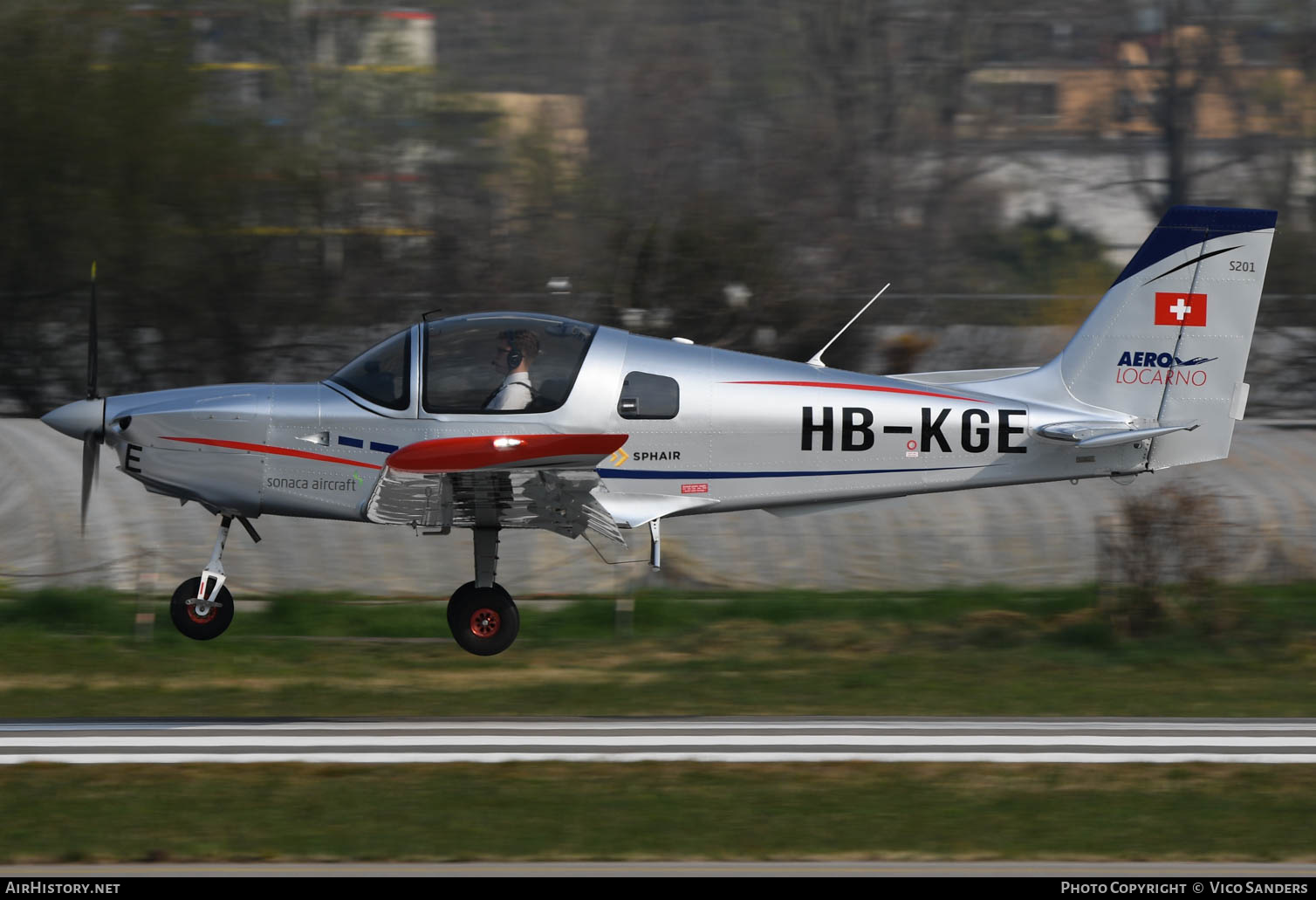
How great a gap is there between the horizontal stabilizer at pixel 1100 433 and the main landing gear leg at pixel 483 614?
372 cm

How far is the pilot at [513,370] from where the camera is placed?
353 inches

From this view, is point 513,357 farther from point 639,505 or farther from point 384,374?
point 639,505

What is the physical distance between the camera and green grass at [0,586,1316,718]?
10180mm

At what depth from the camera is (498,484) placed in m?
8.77

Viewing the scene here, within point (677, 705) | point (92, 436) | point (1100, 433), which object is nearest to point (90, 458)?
point (92, 436)

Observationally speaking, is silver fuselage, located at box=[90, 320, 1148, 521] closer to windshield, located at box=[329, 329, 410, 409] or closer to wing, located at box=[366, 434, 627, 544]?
windshield, located at box=[329, 329, 410, 409]

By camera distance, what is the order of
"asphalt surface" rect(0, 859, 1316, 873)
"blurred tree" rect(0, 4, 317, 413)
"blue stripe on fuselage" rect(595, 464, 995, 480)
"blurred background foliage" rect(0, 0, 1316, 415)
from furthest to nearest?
1. "blurred background foliage" rect(0, 0, 1316, 415)
2. "blurred tree" rect(0, 4, 317, 413)
3. "blue stripe on fuselage" rect(595, 464, 995, 480)
4. "asphalt surface" rect(0, 859, 1316, 873)

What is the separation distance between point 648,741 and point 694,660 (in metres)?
3.04

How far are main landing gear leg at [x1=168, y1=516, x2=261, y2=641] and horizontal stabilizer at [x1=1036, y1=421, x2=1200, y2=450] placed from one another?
17.3 ft

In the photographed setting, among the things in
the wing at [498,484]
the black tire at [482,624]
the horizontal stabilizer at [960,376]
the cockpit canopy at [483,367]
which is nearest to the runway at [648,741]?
the black tire at [482,624]

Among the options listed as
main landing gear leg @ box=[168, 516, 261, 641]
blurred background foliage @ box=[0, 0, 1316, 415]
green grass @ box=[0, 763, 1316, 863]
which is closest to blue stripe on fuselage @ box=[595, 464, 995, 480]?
green grass @ box=[0, 763, 1316, 863]

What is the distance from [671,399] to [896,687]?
3.10 meters

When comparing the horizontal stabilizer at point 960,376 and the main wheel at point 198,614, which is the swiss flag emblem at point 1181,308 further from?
the main wheel at point 198,614

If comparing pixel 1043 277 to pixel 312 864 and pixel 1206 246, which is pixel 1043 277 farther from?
pixel 312 864
